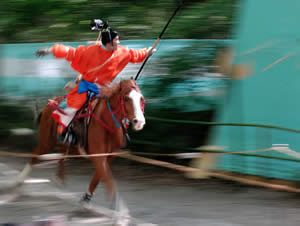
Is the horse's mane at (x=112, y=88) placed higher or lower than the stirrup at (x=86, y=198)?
higher

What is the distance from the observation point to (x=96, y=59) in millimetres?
4848

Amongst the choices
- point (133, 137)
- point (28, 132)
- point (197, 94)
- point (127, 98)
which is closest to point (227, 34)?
point (197, 94)

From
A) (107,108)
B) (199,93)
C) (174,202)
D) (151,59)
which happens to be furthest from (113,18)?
(174,202)

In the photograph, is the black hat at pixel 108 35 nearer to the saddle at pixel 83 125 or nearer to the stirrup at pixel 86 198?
the saddle at pixel 83 125

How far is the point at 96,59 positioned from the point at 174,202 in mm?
1890

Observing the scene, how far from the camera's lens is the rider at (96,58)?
480 cm

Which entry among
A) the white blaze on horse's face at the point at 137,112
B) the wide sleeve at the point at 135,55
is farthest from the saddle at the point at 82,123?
the white blaze on horse's face at the point at 137,112

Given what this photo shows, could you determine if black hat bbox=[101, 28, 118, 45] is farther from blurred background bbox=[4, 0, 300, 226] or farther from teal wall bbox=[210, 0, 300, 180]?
teal wall bbox=[210, 0, 300, 180]

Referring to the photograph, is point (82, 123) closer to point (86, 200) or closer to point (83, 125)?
point (83, 125)

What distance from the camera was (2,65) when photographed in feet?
25.7

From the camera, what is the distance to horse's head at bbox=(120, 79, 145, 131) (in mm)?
4375

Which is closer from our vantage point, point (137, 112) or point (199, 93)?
point (137, 112)

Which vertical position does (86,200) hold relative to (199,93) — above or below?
below

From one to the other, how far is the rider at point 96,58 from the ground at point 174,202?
121 cm
